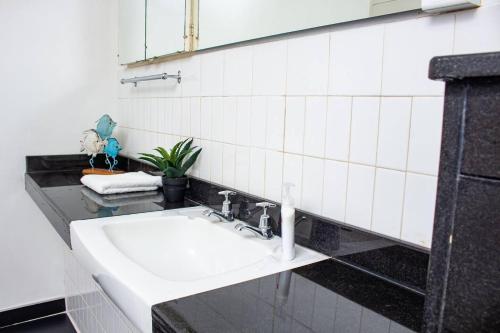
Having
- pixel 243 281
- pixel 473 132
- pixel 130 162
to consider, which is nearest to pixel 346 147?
pixel 243 281

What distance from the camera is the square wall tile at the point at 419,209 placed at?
0.83 m

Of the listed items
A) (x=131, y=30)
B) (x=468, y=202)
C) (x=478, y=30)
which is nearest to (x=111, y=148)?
(x=131, y=30)

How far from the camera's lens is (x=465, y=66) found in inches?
14.8

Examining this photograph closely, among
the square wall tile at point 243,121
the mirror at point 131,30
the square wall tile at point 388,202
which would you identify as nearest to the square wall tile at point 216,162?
the square wall tile at point 243,121

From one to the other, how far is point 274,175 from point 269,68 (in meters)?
0.31

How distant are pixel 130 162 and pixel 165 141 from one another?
44cm

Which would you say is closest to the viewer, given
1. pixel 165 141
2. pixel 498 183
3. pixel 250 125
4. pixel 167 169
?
pixel 498 183

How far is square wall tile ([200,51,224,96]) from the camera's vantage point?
146cm

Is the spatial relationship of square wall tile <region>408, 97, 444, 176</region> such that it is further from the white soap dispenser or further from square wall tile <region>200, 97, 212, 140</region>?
square wall tile <region>200, 97, 212, 140</region>

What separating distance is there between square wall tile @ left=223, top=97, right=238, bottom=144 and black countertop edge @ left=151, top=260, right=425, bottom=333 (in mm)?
620

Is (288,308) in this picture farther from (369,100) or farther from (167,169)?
(167,169)

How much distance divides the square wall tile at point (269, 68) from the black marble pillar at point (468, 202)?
0.80 m

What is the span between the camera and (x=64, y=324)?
2.25 meters

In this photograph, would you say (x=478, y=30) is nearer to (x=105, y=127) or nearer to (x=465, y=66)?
(x=465, y=66)
